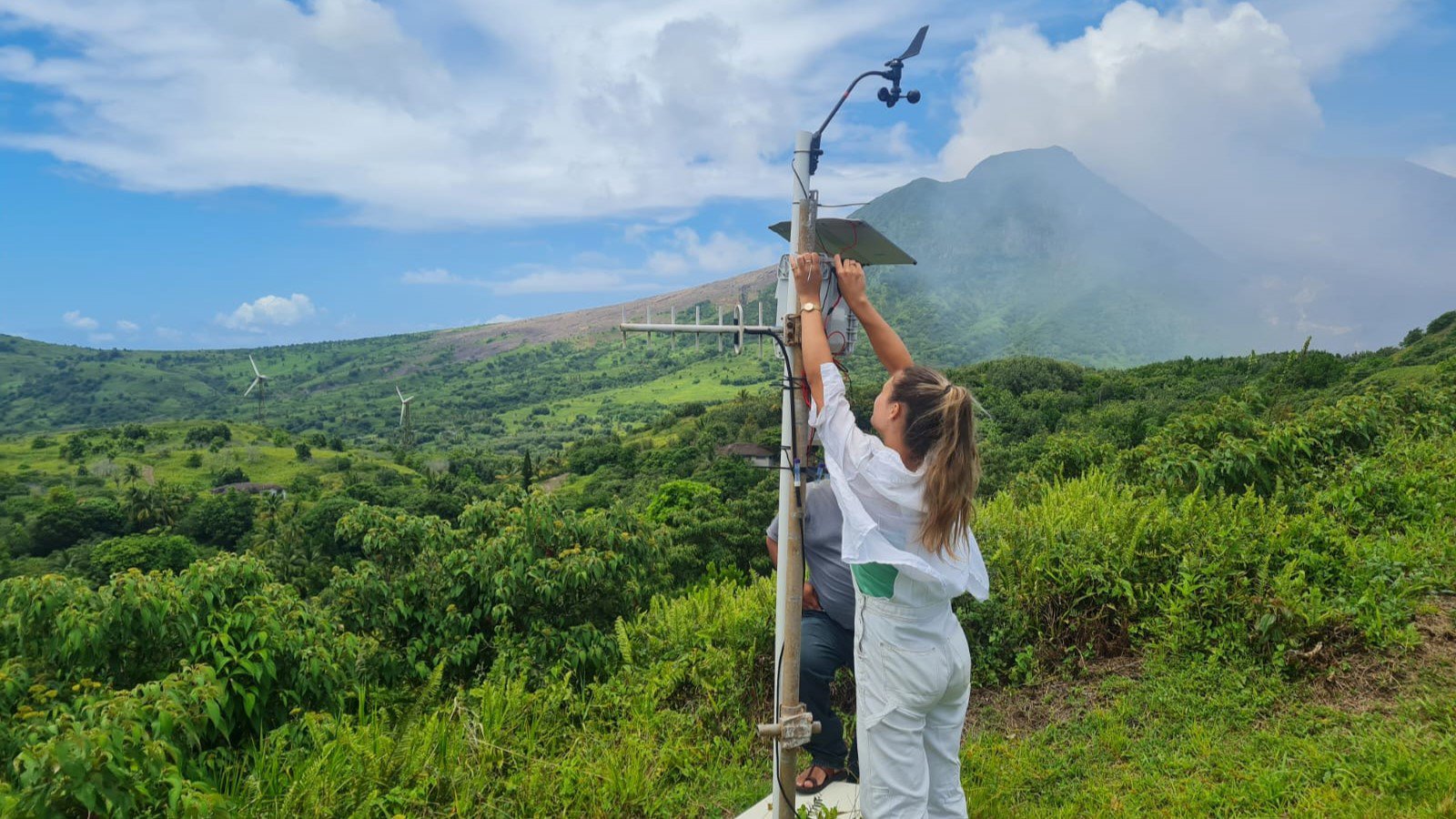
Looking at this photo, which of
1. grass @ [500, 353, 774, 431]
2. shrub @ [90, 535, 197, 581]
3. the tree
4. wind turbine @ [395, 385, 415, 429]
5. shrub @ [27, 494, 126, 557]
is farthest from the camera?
grass @ [500, 353, 774, 431]

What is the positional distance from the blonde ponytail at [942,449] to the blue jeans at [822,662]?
1008mm

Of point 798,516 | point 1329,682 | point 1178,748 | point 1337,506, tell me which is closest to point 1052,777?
point 1178,748

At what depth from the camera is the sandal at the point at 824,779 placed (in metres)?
3.75

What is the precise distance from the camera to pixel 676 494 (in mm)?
31234

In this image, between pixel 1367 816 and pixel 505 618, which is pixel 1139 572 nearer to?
pixel 1367 816

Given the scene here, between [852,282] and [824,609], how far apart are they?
1.51 m

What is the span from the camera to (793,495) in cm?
313

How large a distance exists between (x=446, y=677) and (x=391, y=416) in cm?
16678

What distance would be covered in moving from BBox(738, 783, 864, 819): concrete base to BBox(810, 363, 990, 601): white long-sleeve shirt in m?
1.45

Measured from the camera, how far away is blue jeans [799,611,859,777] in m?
3.48

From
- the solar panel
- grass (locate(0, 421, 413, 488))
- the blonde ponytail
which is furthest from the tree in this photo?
the blonde ponytail

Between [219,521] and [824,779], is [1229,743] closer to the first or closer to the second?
[824,779]

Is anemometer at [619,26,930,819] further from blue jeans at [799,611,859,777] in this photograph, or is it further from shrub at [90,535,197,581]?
shrub at [90,535,197,581]

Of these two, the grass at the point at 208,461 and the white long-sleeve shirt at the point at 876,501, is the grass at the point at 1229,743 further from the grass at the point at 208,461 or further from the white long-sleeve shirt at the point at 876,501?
the grass at the point at 208,461
